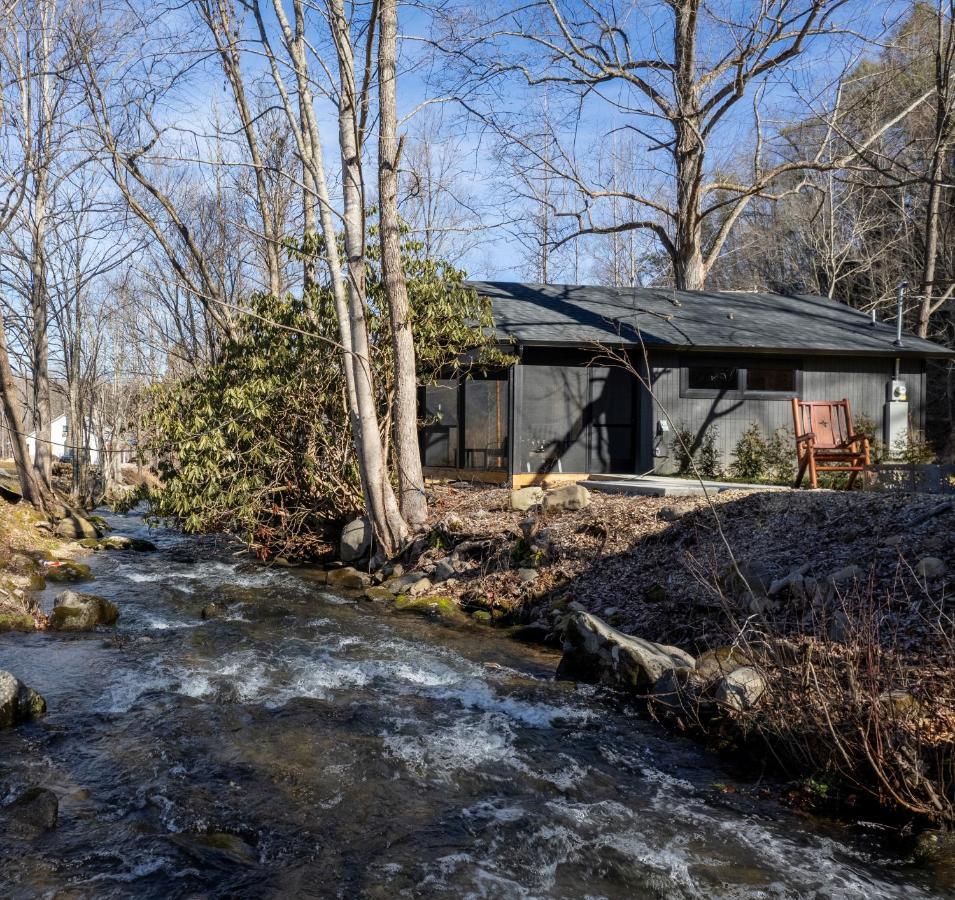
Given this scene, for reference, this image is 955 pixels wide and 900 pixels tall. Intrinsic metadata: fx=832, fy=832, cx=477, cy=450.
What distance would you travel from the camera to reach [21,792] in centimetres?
459

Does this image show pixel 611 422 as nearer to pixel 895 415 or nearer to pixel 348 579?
pixel 895 415

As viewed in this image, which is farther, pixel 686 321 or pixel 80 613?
pixel 686 321

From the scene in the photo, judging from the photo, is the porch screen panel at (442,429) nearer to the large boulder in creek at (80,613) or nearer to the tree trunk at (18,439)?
the tree trunk at (18,439)

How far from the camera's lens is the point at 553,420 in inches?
578

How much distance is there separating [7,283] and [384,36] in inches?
470

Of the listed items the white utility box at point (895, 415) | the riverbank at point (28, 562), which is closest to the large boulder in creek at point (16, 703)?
the riverbank at point (28, 562)

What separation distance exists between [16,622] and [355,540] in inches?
191

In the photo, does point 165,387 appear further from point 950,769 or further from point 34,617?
point 950,769

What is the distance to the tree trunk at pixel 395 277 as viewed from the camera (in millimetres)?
11766

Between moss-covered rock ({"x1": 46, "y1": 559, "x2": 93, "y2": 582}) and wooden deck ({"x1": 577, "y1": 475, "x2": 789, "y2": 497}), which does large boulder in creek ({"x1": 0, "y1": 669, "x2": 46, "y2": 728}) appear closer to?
moss-covered rock ({"x1": 46, "y1": 559, "x2": 93, "y2": 582})

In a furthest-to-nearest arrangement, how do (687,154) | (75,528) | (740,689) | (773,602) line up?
(687,154), (75,528), (773,602), (740,689)

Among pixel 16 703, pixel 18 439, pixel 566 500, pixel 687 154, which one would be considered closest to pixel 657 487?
pixel 566 500

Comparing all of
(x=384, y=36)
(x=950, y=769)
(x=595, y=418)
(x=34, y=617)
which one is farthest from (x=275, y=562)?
(x=950, y=769)

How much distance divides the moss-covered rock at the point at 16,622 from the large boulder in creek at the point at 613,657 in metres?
5.29
